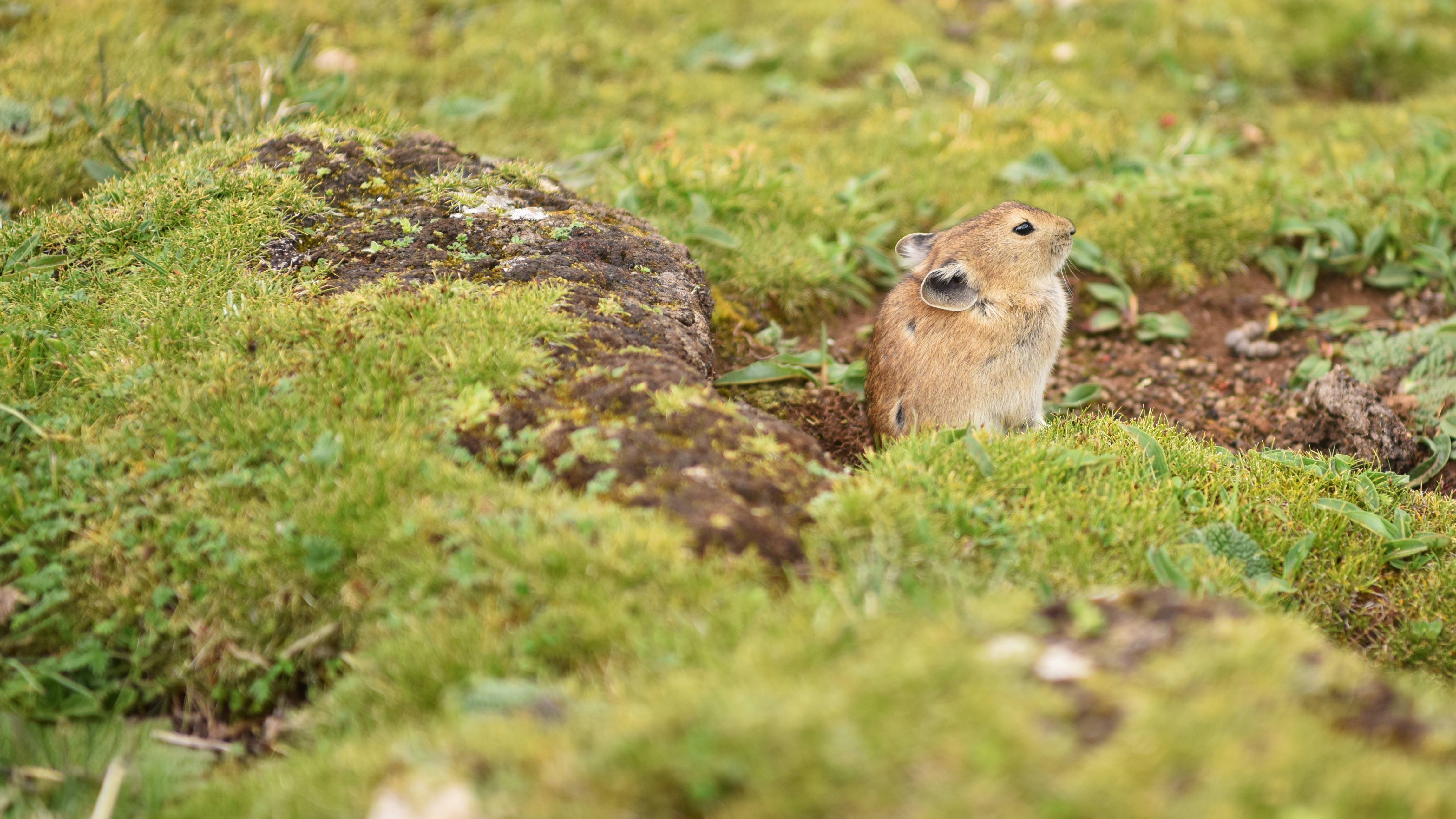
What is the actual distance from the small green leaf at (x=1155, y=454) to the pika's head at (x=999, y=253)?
1302 millimetres

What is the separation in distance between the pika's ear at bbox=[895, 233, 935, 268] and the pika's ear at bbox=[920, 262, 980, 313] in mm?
551

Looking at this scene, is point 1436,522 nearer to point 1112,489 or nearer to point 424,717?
point 1112,489

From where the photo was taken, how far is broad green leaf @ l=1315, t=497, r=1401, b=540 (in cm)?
446

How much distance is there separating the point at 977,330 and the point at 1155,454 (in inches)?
51.4

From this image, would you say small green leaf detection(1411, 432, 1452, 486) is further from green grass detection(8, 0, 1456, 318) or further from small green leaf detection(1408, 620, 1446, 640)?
green grass detection(8, 0, 1456, 318)

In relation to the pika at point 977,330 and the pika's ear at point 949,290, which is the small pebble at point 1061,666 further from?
the pika's ear at point 949,290

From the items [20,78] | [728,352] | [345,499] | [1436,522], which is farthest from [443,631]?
[20,78]

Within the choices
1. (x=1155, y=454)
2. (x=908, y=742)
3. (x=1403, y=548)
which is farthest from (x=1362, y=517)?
(x=908, y=742)

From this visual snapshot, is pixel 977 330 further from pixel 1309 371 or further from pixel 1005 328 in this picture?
pixel 1309 371

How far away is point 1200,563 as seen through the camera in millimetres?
3990

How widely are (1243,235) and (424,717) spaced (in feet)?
21.8

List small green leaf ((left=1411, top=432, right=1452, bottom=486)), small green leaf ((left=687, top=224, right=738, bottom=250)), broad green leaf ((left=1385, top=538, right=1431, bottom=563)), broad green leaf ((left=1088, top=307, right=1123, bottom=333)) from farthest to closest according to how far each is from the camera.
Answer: broad green leaf ((left=1088, top=307, right=1123, bottom=333)) → small green leaf ((left=687, top=224, right=738, bottom=250)) → small green leaf ((left=1411, top=432, right=1452, bottom=486)) → broad green leaf ((left=1385, top=538, right=1431, bottom=563))

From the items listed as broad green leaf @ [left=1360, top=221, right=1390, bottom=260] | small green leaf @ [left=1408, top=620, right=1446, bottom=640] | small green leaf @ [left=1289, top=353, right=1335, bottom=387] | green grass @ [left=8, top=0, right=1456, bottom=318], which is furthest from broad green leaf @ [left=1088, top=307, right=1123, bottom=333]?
small green leaf @ [left=1408, top=620, right=1446, bottom=640]

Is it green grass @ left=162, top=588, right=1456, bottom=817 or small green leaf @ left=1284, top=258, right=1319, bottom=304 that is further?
small green leaf @ left=1284, top=258, right=1319, bottom=304
